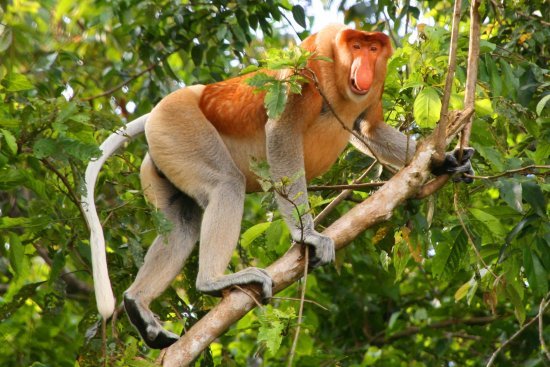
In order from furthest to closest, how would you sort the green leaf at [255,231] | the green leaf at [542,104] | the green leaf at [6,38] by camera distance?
the green leaf at [255,231]
the green leaf at [6,38]
the green leaf at [542,104]

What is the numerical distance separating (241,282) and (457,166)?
1004 millimetres

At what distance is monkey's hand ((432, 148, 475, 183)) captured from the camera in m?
3.31

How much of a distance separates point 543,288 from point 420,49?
45.1 inches

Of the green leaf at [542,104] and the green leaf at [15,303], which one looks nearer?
the green leaf at [542,104]

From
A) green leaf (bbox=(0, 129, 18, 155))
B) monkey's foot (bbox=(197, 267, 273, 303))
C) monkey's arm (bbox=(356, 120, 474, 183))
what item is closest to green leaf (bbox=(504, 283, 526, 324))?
monkey's arm (bbox=(356, 120, 474, 183))

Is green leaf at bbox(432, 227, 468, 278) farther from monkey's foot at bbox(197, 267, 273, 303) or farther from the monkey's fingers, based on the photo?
monkey's foot at bbox(197, 267, 273, 303)

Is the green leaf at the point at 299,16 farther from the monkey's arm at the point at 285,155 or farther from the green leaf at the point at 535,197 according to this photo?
the green leaf at the point at 535,197

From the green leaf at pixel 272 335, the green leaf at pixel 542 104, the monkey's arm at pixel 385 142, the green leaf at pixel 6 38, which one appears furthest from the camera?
the monkey's arm at pixel 385 142

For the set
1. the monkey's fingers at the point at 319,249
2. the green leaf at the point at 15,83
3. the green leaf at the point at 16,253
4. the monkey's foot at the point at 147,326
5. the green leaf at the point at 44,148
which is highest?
the green leaf at the point at 15,83

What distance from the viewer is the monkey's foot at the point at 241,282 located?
320 centimetres

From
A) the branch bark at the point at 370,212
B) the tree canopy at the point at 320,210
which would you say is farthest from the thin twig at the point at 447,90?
the tree canopy at the point at 320,210

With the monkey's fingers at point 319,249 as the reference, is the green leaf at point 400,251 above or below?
below

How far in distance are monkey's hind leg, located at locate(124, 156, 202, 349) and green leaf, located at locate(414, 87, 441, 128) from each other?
115 cm

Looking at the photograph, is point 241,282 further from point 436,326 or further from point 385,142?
point 436,326
